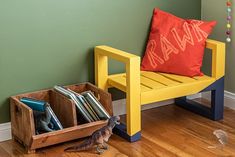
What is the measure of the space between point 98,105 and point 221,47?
894 millimetres

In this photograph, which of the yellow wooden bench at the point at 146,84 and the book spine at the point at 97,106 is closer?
the yellow wooden bench at the point at 146,84

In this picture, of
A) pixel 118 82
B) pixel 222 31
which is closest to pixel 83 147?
pixel 118 82

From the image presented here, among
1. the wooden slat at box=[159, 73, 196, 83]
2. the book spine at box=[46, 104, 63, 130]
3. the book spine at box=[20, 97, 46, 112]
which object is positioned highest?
the wooden slat at box=[159, 73, 196, 83]

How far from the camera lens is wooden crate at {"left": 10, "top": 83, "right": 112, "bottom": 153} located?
2484mm

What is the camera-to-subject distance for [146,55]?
3.09 meters

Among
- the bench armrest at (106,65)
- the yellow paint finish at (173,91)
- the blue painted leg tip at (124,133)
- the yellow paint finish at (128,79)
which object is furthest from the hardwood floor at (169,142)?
the bench armrest at (106,65)

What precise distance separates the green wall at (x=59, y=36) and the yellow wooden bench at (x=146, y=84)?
0.41 feet

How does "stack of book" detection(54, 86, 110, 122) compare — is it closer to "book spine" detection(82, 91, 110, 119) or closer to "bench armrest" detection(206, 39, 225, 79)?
"book spine" detection(82, 91, 110, 119)

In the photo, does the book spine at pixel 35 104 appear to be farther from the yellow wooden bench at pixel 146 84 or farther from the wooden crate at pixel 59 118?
the yellow wooden bench at pixel 146 84

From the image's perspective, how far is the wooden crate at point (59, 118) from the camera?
248 centimetres

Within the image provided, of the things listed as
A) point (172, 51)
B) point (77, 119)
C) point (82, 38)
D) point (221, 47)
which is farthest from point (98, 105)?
point (221, 47)

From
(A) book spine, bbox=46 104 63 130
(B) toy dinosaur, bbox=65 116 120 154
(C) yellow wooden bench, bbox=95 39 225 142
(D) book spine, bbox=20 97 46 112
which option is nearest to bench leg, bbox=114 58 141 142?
(C) yellow wooden bench, bbox=95 39 225 142

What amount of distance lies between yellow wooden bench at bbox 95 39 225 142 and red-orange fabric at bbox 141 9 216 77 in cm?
5

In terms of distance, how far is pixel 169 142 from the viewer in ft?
8.67
